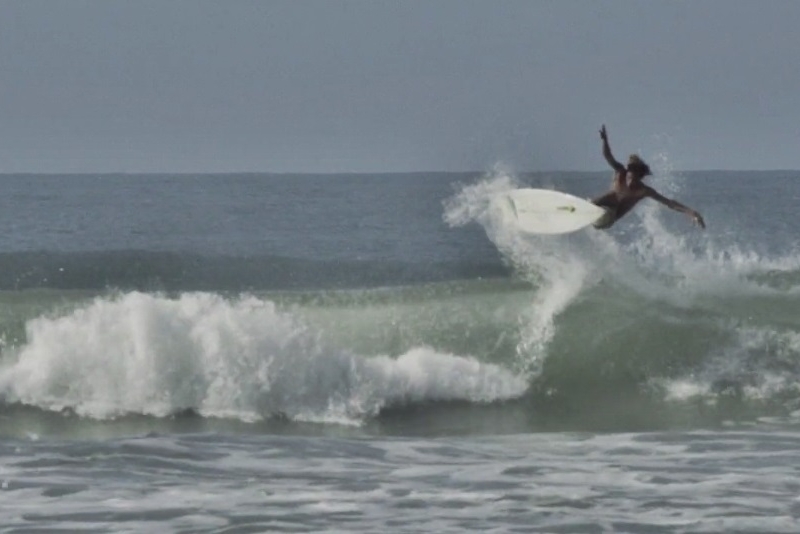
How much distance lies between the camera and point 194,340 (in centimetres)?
1608

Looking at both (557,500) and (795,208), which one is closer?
(557,500)

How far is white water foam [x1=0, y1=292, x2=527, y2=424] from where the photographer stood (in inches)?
609

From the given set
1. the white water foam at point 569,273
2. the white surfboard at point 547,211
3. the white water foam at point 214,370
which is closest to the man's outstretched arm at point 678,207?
the white surfboard at point 547,211

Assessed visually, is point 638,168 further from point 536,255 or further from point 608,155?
point 536,255

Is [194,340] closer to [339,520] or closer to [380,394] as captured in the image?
[380,394]

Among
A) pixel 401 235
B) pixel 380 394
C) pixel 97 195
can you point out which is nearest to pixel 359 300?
pixel 380 394

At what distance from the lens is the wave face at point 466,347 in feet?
51.0

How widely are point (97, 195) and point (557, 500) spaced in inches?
2013

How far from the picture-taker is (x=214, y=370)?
15.8 m

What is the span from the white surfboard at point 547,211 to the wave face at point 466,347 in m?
0.69

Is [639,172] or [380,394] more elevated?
[639,172]

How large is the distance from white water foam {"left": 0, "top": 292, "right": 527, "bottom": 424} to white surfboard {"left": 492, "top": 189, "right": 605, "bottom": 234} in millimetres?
1563

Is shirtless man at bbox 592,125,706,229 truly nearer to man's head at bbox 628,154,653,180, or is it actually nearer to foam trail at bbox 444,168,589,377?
man's head at bbox 628,154,653,180

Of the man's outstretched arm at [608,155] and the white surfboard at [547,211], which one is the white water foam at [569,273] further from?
the man's outstretched arm at [608,155]
